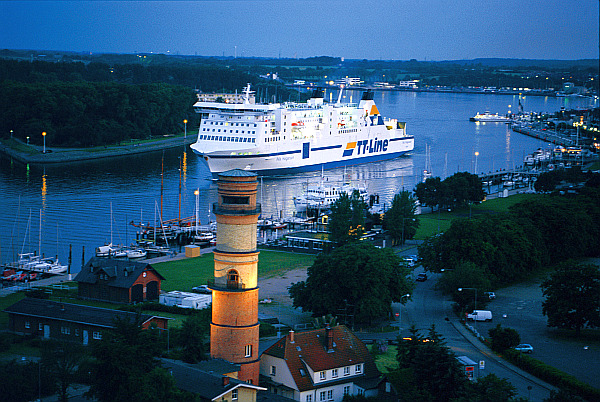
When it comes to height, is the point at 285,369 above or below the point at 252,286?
below

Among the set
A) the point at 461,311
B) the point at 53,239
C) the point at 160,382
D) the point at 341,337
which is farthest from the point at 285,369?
the point at 53,239

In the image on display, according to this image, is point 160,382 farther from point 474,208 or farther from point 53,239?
point 474,208

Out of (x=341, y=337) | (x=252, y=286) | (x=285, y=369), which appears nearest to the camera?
(x=252, y=286)

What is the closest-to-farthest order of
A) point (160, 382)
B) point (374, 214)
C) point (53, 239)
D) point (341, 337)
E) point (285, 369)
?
point (160, 382) → point (285, 369) → point (341, 337) → point (53, 239) → point (374, 214)

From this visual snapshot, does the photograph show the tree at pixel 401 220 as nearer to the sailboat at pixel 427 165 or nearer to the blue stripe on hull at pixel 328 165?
the sailboat at pixel 427 165

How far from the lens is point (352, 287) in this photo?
67.8 feet

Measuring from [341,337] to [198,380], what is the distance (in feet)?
11.8

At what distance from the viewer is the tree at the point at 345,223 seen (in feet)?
95.7

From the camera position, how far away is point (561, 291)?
21531 mm

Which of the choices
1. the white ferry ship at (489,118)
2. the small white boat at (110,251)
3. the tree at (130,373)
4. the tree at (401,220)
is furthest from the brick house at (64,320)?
the white ferry ship at (489,118)

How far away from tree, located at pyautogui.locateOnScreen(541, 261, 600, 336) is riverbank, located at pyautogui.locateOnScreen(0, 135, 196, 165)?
3774cm

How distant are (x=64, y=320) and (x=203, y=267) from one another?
29.5ft

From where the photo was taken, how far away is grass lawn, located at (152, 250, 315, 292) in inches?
979

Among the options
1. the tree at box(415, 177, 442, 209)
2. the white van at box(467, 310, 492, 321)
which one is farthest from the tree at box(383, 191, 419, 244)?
the white van at box(467, 310, 492, 321)
